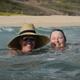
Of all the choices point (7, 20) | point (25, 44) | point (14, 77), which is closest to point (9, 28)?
point (7, 20)

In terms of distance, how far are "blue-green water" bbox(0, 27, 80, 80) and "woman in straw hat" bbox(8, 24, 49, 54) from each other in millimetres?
186

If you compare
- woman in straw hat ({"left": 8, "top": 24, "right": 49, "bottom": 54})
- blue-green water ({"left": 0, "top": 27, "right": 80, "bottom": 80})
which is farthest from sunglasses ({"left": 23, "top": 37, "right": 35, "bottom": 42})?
blue-green water ({"left": 0, "top": 27, "right": 80, "bottom": 80})

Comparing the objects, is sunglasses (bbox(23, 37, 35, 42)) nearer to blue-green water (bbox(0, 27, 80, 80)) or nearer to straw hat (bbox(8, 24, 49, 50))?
straw hat (bbox(8, 24, 49, 50))

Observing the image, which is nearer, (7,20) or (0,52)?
(0,52)

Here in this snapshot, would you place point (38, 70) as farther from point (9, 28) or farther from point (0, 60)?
point (9, 28)

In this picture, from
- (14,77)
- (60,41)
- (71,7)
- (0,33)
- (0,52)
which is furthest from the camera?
(71,7)

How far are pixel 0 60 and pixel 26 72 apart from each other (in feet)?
3.70

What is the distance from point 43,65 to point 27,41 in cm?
54

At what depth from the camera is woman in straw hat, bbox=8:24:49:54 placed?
26.4ft

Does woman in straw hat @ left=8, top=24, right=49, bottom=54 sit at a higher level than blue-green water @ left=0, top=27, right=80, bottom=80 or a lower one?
higher

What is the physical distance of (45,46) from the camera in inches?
359

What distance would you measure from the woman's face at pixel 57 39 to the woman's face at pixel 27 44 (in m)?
0.60

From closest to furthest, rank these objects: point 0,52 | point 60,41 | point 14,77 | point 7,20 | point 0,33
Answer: point 14,77 < point 60,41 < point 0,52 < point 0,33 < point 7,20

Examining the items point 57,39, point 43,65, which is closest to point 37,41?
point 57,39
